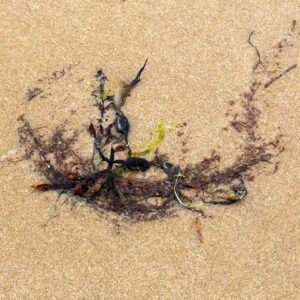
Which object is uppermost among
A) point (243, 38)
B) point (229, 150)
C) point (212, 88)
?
point (243, 38)

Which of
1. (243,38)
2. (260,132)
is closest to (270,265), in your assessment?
(260,132)

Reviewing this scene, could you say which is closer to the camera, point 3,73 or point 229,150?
point 229,150

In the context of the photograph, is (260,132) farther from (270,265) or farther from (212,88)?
(270,265)

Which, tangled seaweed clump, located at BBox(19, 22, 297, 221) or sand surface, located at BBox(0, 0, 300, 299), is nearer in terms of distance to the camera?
sand surface, located at BBox(0, 0, 300, 299)

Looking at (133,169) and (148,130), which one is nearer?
(133,169)
